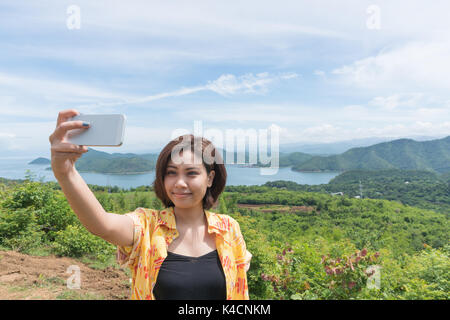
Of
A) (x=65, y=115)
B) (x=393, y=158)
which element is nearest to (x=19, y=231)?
(x=65, y=115)

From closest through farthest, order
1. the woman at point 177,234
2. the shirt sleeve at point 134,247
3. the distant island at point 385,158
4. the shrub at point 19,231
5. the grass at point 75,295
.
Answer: the woman at point 177,234
the shirt sleeve at point 134,247
the grass at point 75,295
the shrub at point 19,231
the distant island at point 385,158

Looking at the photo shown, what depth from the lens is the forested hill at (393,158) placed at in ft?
281

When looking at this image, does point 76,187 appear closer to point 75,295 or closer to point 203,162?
point 203,162

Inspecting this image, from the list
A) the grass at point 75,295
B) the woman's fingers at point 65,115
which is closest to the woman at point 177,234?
the woman's fingers at point 65,115

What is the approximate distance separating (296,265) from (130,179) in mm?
34348

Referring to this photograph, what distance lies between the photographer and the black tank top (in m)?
1.14

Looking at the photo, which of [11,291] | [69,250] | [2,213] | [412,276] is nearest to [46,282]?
[11,291]

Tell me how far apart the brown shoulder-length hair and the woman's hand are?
1.44 feet

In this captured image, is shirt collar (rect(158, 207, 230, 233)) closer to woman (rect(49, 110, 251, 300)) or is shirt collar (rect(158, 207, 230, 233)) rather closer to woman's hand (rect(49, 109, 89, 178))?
woman (rect(49, 110, 251, 300))

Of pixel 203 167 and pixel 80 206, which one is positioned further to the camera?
pixel 203 167

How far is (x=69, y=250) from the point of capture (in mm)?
6086

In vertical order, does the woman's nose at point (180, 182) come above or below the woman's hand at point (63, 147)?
Result: below

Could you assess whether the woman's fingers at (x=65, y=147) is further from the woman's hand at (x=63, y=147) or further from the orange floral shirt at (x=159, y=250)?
the orange floral shirt at (x=159, y=250)
